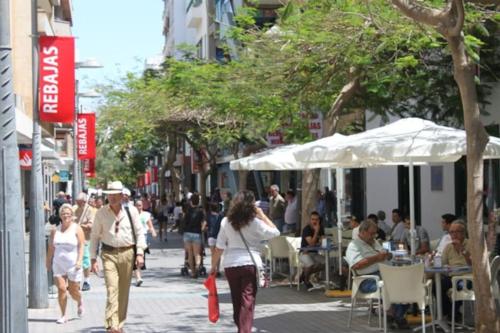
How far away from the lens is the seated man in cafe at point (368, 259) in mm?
11711

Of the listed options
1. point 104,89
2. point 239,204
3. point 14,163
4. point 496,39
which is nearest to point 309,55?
point 496,39

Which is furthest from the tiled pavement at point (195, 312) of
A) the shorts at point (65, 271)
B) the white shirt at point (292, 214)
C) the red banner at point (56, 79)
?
the white shirt at point (292, 214)

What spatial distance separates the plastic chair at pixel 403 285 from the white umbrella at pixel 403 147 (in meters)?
1.47

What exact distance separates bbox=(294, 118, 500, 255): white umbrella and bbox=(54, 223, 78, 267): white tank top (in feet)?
11.0

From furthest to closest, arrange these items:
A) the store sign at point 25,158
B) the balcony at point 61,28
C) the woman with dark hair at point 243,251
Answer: the balcony at point 61,28 → the store sign at point 25,158 → the woman with dark hair at point 243,251

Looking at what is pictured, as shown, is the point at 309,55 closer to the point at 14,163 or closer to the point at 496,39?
the point at 496,39

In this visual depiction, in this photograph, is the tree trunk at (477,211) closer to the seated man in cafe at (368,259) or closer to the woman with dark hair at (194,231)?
the seated man in cafe at (368,259)

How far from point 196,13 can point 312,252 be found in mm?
40586

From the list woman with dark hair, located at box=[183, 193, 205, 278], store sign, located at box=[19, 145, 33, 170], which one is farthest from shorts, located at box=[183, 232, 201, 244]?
store sign, located at box=[19, 145, 33, 170]

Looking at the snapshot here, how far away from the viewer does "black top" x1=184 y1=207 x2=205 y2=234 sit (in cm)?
1844

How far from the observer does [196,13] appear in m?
55.0

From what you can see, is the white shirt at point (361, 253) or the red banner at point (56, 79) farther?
the red banner at point (56, 79)

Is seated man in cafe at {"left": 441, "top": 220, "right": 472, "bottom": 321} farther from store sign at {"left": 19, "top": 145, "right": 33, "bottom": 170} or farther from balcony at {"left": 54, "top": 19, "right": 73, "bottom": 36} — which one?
balcony at {"left": 54, "top": 19, "right": 73, "bottom": 36}

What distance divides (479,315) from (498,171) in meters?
10.5
